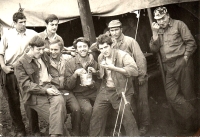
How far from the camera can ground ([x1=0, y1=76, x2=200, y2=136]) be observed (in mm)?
3738

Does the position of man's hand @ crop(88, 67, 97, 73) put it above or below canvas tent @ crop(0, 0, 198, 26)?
below

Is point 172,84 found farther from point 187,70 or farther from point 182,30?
point 182,30

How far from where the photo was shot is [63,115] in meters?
3.40

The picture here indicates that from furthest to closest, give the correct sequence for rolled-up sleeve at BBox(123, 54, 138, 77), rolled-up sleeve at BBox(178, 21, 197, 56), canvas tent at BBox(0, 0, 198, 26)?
canvas tent at BBox(0, 0, 198, 26) → rolled-up sleeve at BBox(178, 21, 197, 56) → rolled-up sleeve at BBox(123, 54, 138, 77)

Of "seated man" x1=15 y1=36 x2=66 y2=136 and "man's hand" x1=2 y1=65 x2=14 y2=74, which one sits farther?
"man's hand" x1=2 y1=65 x2=14 y2=74

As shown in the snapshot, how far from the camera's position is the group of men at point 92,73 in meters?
3.46

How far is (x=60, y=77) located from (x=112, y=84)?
60 cm

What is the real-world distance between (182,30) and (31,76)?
1.86m

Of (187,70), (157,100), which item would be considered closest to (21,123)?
(157,100)

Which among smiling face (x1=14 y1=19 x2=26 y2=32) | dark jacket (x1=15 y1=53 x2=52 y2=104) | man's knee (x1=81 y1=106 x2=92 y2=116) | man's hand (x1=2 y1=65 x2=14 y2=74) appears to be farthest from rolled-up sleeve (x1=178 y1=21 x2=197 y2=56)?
man's hand (x1=2 y1=65 x2=14 y2=74)

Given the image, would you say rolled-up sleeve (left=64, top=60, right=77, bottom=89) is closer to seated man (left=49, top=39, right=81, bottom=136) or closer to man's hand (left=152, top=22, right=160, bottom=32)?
seated man (left=49, top=39, right=81, bottom=136)

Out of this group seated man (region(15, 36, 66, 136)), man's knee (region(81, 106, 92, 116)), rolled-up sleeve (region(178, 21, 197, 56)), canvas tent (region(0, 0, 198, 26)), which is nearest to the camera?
seated man (region(15, 36, 66, 136))

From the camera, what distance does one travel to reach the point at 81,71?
11.7 ft

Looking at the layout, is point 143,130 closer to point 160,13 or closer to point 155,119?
point 155,119
